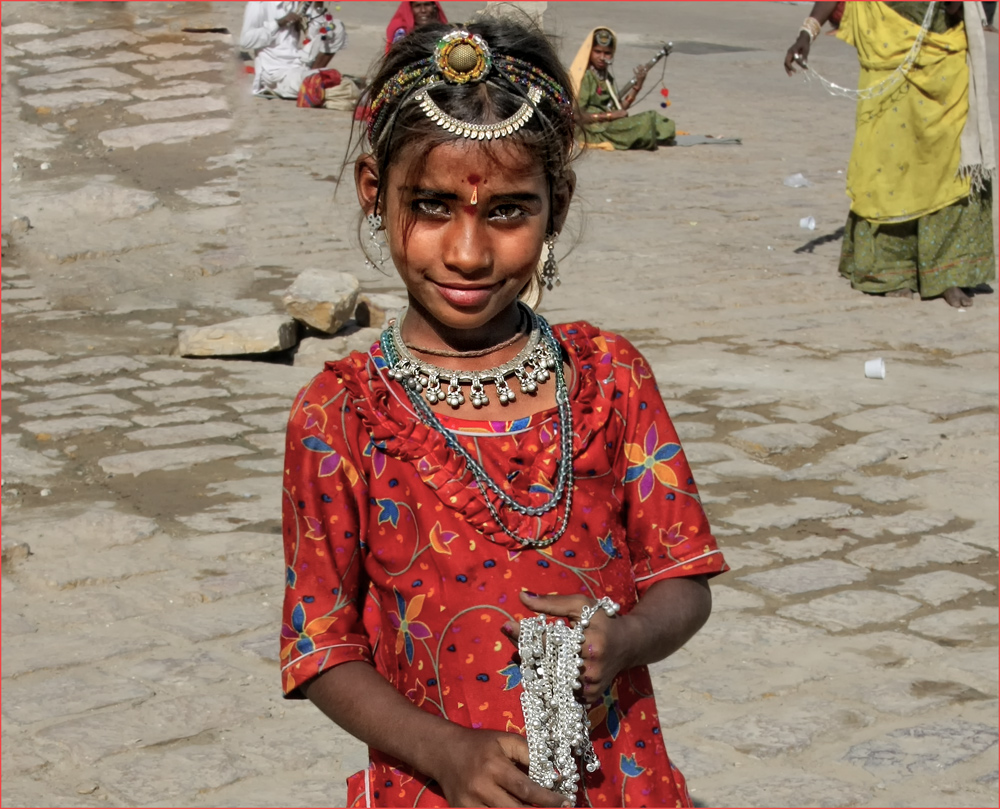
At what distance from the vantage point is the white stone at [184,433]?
5.58m

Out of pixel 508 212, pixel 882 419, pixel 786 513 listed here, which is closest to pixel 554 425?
pixel 508 212

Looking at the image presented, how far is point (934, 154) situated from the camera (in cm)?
803

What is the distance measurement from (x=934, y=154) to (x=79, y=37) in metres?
10.2

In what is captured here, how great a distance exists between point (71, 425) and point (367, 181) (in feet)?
13.8

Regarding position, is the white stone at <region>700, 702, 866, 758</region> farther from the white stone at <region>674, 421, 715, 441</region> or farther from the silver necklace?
the white stone at <region>674, 421, 715, 441</region>

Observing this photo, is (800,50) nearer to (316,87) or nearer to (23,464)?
(23,464)

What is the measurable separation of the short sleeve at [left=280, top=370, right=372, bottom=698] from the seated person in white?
12.3m

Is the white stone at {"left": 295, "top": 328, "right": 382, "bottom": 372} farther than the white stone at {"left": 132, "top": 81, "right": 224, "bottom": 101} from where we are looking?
No

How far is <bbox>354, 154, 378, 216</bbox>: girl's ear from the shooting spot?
1.81 m

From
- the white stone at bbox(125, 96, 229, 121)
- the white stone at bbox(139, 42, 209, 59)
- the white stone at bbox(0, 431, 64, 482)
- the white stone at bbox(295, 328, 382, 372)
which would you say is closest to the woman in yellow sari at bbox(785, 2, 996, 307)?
the white stone at bbox(295, 328, 382, 372)

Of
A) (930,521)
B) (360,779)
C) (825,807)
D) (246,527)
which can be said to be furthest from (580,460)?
(930,521)

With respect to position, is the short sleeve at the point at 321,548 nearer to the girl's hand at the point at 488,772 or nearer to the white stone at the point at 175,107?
the girl's hand at the point at 488,772

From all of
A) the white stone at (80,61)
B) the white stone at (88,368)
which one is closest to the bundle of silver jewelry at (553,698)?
the white stone at (88,368)

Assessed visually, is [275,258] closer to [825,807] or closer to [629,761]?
[825,807]
